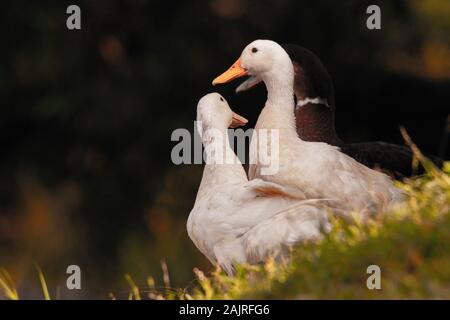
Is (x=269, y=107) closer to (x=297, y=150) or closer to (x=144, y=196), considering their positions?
(x=297, y=150)

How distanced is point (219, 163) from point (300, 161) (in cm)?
37

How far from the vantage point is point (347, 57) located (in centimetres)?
996

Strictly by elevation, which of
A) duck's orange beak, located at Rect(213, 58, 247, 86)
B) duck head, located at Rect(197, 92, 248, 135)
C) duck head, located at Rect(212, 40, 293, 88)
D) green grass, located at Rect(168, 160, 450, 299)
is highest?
duck head, located at Rect(212, 40, 293, 88)

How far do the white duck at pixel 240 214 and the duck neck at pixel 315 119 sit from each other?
0.84 m

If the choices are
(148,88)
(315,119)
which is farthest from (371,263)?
(148,88)

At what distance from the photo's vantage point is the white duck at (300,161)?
18.5ft

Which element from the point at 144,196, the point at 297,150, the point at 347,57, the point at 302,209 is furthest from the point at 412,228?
the point at 144,196

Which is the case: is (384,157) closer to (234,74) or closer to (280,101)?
(280,101)

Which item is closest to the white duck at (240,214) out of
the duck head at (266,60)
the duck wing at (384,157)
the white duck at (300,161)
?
the white duck at (300,161)

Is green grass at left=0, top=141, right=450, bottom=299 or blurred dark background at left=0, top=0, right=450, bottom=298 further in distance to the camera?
blurred dark background at left=0, top=0, right=450, bottom=298

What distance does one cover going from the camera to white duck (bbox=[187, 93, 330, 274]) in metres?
5.08

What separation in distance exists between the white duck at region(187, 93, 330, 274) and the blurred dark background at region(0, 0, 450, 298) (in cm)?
405

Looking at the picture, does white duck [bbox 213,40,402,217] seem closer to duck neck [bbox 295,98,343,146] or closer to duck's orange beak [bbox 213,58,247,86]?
duck's orange beak [bbox 213,58,247,86]

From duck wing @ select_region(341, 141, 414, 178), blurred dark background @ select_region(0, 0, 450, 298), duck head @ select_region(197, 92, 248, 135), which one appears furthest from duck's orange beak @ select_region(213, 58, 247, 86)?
blurred dark background @ select_region(0, 0, 450, 298)
